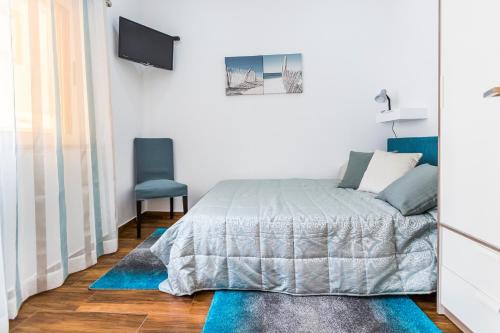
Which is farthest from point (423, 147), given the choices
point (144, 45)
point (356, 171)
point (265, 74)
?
point (144, 45)

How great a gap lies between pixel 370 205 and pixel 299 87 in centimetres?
190

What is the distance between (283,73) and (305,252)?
2.35m

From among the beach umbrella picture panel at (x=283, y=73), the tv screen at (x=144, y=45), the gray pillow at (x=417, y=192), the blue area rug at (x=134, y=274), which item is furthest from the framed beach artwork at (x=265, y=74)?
the blue area rug at (x=134, y=274)

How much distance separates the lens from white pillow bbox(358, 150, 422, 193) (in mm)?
2244

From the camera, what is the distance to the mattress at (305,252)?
1659 millimetres

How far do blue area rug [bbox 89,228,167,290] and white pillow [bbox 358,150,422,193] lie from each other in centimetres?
177

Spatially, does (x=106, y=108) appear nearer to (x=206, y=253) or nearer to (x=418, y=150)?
(x=206, y=253)

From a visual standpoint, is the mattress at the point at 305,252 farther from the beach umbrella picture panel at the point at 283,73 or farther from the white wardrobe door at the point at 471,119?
the beach umbrella picture panel at the point at 283,73

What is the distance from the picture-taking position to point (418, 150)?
244 cm

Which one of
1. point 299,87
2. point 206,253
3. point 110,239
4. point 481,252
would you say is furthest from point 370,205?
point 110,239

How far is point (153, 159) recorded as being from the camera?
3.39m

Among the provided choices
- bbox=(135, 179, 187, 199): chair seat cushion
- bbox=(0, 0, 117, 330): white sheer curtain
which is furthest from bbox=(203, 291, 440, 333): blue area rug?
bbox=(135, 179, 187, 199): chair seat cushion

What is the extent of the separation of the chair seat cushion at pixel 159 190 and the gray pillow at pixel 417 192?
2.02 m

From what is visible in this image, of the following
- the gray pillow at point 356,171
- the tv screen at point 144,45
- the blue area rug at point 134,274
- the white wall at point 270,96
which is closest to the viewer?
the blue area rug at point 134,274
